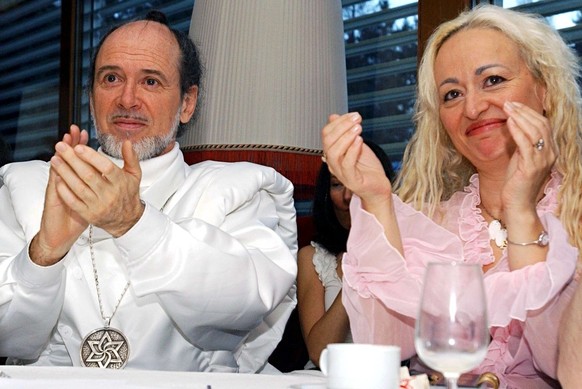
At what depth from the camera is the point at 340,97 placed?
3340 mm

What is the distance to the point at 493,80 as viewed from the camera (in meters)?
2.17

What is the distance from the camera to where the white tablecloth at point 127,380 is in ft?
4.47

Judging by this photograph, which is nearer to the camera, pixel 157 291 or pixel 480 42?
pixel 157 291

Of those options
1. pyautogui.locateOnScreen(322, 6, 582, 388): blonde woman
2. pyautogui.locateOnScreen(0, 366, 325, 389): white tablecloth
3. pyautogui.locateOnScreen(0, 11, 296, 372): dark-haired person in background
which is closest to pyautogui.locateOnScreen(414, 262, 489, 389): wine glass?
pyautogui.locateOnScreen(0, 366, 325, 389): white tablecloth

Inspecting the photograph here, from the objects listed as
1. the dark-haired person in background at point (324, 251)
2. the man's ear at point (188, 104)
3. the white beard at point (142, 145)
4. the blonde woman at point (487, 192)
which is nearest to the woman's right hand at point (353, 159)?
the blonde woman at point (487, 192)

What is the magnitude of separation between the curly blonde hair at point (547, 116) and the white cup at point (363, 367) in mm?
1002

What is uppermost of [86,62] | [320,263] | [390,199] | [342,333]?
[86,62]

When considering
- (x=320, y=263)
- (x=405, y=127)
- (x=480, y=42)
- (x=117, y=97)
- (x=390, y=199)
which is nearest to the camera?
(x=390, y=199)

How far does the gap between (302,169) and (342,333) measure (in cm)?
57

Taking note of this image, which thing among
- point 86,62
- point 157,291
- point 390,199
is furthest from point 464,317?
point 86,62

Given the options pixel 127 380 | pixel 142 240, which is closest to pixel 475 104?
pixel 142 240

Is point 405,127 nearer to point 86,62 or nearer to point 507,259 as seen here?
point 507,259

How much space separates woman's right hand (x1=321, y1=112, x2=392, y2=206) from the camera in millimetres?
1809

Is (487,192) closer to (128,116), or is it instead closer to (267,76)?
(128,116)
